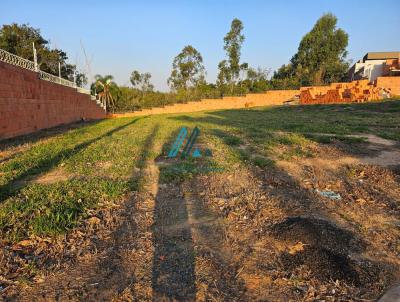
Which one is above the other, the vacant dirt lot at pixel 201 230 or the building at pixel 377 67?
the building at pixel 377 67

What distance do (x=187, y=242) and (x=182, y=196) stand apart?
1.28 meters

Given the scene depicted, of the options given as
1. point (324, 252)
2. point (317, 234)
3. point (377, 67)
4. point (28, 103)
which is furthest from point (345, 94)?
point (324, 252)

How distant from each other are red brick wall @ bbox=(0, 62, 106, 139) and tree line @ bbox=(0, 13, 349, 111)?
551 inches

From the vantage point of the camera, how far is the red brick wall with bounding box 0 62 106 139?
9547 millimetres

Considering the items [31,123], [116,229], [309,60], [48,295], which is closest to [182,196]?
[116,229]

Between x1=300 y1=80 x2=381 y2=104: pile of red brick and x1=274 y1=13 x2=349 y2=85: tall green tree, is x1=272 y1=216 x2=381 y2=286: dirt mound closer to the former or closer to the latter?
x1=300 y1=80 x2=381 y2=104: pile of red brick

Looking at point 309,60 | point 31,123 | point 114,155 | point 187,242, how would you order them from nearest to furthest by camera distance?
point 187,242
point 114,155
point 31,123
point 309,60

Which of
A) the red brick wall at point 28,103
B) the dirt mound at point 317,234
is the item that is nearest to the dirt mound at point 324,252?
the dirt mound at point 317,234

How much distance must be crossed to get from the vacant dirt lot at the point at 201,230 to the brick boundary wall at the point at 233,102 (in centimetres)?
2612

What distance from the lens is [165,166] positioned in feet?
18.4

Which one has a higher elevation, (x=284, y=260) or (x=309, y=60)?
(x=309, y=60)

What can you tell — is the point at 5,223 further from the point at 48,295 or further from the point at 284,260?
the point at 284,260

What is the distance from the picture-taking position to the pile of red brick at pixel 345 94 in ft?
76.7

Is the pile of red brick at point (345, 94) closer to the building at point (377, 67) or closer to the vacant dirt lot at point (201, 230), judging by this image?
the building at point (377, 67)
